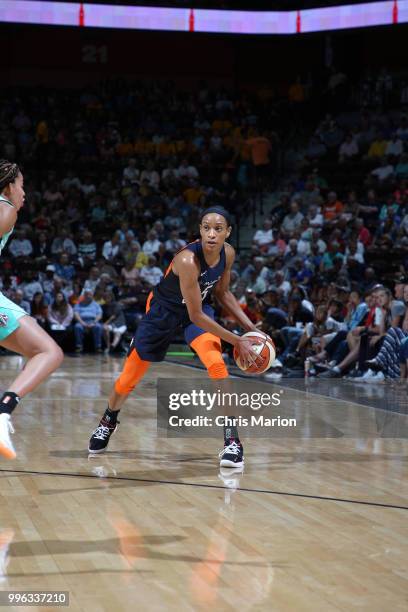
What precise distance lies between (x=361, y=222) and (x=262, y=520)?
1259cm

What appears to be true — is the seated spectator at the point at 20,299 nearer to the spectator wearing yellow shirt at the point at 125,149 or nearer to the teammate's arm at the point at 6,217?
the spectator wearing yellow shirt at the point at 125,149

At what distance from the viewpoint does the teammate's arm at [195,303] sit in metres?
5.99

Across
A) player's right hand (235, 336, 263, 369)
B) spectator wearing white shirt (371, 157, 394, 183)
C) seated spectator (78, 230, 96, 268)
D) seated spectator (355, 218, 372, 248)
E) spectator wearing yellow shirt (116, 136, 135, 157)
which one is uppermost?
spectator wearing yellow shirt (116, 136, 135, 157)

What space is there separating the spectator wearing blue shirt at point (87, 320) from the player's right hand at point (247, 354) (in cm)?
1098

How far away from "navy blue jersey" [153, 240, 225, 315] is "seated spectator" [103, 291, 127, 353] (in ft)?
33.5

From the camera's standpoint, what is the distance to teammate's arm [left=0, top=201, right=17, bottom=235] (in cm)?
446

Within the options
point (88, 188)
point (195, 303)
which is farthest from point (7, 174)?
point (88, 188)

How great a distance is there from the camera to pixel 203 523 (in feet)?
15.2

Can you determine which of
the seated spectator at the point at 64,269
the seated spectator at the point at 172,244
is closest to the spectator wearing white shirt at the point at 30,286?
the seated spectator at the point at 64,269

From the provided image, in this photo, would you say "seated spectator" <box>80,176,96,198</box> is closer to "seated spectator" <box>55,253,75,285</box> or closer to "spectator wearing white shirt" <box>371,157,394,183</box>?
"seated spectator" <box>55,253,75,285</box>

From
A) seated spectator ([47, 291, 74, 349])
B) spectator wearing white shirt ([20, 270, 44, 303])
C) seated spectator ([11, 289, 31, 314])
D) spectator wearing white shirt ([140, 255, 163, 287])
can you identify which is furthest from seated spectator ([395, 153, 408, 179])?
seated spectator ([11, 289, 31, 314])

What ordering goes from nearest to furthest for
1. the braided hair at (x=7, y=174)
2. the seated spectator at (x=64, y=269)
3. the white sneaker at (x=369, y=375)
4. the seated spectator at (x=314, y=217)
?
the braided hair at (x=7, y=174), the white sneaker at (x=369, y=375), the seated spectator at (x=314, y=217), the seated spectator at (x=64, y=269)

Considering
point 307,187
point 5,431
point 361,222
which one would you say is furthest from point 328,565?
point 307,187

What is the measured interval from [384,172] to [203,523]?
1508 cm
